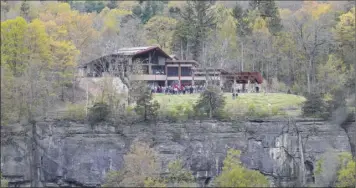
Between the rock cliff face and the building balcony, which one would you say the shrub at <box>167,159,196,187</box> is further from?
the building balcony

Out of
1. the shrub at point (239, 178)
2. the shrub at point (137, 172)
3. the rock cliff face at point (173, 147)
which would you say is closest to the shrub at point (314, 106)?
the rock cliff face at point (173, 147)

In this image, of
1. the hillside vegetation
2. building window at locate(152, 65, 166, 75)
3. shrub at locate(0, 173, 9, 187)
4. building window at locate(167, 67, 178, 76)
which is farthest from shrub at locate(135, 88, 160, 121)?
building window at locate(167, 67, 178, 76)

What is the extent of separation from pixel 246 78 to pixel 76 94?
14186 millimetres

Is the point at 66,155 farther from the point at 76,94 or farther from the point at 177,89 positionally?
the point at 177,89

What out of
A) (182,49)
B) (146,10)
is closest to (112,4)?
(146,10)

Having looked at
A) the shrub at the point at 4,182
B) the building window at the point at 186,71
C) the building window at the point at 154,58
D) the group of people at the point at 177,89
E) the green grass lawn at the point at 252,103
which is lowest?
the shrub at the point at 4,182

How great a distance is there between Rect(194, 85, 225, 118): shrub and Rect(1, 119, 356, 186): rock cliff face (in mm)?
814

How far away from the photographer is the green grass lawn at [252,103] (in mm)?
42969

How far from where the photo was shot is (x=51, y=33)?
47.9m

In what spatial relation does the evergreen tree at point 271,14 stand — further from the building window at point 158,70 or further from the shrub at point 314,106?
the shrub at point 314,106

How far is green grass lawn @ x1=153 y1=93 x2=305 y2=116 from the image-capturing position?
4297cm

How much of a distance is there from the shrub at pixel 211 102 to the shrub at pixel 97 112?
6177 millimetres

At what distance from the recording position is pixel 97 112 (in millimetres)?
41125

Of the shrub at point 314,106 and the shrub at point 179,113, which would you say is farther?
the shrub at point 314,106
